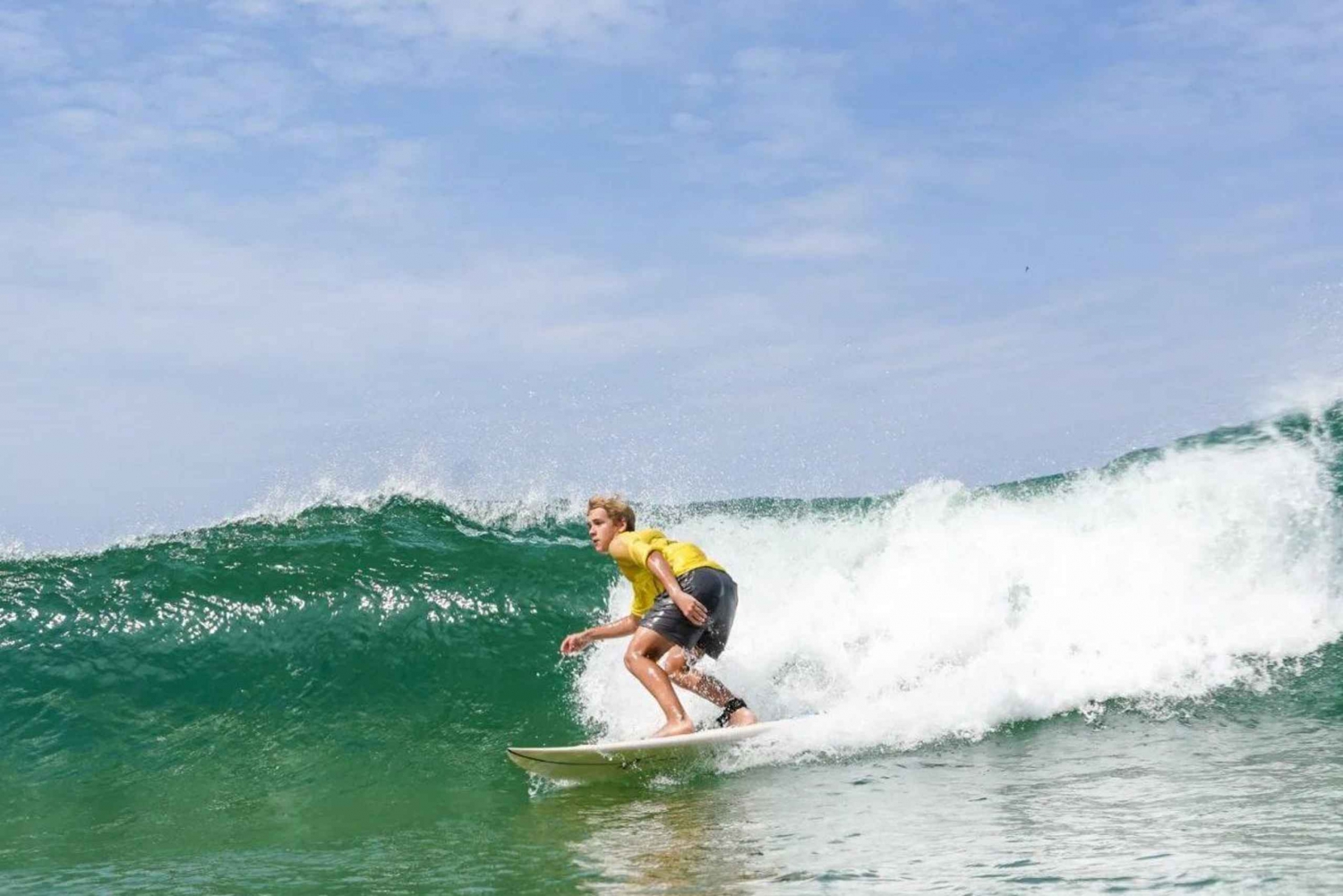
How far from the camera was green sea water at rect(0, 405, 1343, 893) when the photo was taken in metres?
5.28

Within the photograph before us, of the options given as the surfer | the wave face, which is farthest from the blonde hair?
the wave face

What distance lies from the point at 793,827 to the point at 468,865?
1.47 m

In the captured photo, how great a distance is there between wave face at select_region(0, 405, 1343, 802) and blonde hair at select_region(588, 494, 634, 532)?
67.1 inches

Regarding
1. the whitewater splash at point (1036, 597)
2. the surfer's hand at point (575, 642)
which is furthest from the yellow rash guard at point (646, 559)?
the whitewater splash at point (1036, 597)

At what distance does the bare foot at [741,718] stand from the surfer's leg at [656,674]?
396 mm

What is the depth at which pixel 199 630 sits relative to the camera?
10602mm

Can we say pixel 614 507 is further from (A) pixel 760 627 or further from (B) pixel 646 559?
(A) pixel 760 627

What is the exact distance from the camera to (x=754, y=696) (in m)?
9.02

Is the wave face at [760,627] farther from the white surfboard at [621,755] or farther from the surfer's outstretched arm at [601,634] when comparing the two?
the surfer's outstretched arm at [601,634]

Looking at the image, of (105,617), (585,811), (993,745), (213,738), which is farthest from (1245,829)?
(105,617)

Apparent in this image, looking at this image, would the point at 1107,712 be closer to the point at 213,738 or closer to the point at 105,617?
the point at 213,738

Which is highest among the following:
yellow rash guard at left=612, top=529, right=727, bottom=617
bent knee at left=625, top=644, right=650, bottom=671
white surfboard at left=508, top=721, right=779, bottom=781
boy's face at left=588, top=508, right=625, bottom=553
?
boy's face at left=588, top=508, right=625, bottom=553

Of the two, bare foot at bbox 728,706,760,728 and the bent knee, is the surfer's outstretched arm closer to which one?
the bent knee

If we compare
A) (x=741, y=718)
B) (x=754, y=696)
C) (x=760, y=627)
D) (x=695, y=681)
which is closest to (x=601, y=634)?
(x=695, y=681)
